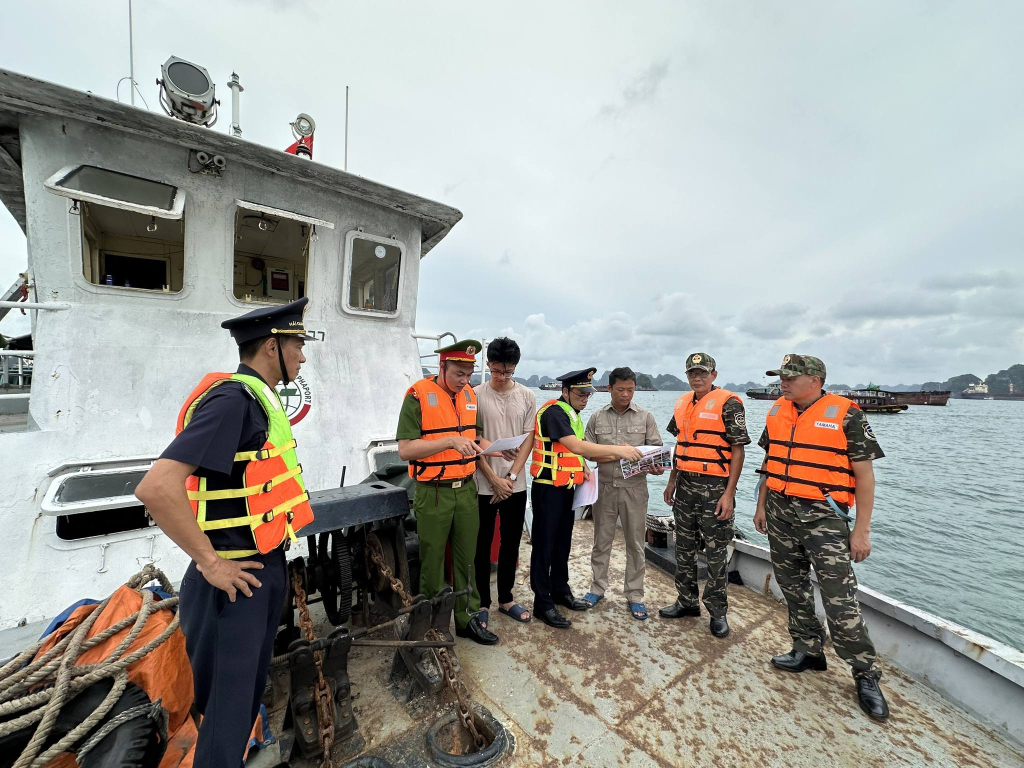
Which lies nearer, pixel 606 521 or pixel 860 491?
pixel 860 491

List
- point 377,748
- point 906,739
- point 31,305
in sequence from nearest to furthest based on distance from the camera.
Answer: point 377,748 → point 906,739 → point 31,305

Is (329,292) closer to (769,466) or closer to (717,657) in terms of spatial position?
(769,466)

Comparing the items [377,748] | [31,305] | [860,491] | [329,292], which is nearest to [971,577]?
[860,491]

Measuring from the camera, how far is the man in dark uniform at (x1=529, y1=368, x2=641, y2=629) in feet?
10.7

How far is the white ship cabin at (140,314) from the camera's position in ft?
9.24

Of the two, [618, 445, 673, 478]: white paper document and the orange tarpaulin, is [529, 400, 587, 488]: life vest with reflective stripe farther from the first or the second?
the orange tarpaulin

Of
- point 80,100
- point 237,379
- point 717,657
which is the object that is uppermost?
point 80,100

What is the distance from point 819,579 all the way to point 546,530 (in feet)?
6.07

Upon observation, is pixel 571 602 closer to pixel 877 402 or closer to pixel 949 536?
pixel 949 536

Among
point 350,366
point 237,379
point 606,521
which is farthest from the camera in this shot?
point 350,366

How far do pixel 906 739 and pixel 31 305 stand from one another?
6.06 meters

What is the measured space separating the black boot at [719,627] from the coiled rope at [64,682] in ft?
11.0

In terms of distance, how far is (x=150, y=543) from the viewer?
2988 millimetres

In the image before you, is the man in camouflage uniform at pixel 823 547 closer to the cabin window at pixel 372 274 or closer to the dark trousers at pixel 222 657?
the dark trousers at pixel 222 657
